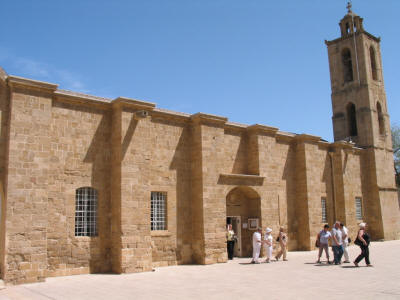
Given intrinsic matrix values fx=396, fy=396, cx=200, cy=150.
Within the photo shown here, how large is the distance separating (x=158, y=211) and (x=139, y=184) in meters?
1.72

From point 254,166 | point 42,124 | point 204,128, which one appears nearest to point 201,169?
point 204,128

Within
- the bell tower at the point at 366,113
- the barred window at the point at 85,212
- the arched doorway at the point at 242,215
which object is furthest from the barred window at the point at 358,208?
the barred window at the point at 85,212

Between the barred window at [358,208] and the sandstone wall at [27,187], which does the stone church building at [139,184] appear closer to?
the sandstone wall at [27,187]

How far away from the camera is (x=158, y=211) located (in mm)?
15086

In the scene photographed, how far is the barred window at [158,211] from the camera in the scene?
1491cm

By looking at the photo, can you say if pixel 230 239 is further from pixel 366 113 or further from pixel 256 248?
pixel 366 113

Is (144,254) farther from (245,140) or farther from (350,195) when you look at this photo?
(350,195)

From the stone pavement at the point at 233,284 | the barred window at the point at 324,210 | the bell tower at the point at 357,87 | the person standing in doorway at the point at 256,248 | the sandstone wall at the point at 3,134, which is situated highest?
the bell tower at the point at 357,87

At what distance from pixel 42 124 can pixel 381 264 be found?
12406 mm

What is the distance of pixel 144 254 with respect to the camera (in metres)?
13.5

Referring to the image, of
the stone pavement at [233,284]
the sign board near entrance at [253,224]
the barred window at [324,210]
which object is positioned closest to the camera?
the stone pavement at [233,284]

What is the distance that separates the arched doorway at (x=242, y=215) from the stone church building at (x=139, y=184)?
5 centimetres

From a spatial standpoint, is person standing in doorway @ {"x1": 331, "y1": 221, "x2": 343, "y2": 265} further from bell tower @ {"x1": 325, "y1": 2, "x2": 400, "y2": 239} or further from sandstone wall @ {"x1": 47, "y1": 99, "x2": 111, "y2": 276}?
bell tower @ {"x1": 325, "y1": 2, "x2": 400, "y2": 239}

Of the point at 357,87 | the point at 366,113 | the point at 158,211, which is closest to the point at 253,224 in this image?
the point at 158,211
